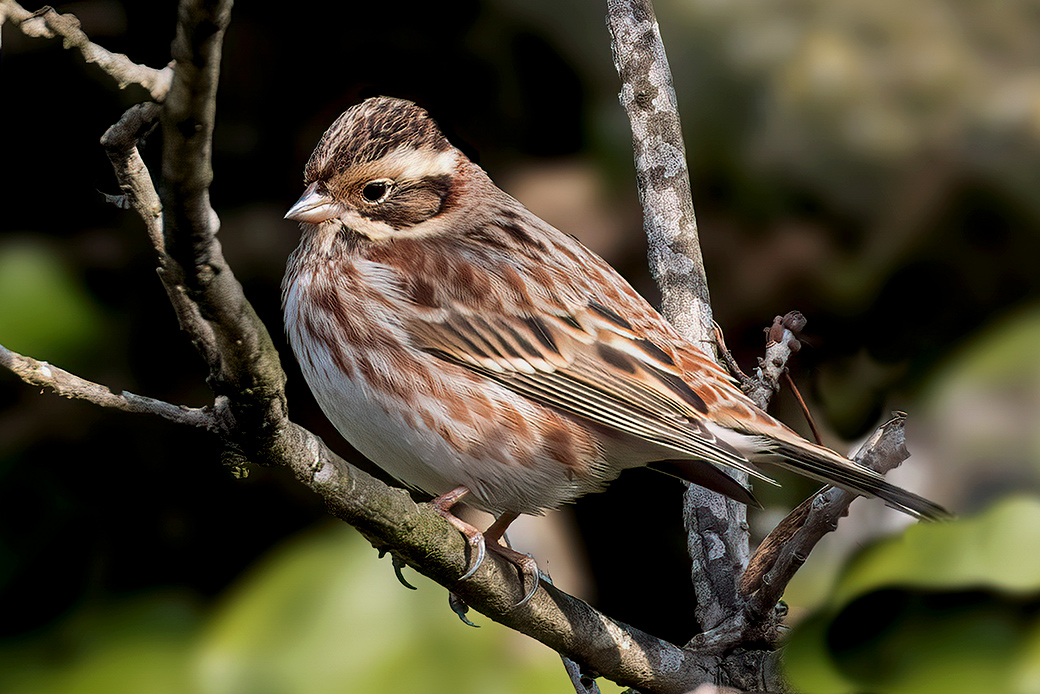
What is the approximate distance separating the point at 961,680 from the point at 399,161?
1762 mm

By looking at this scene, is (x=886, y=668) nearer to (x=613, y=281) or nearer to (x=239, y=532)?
(x=613, y=281)

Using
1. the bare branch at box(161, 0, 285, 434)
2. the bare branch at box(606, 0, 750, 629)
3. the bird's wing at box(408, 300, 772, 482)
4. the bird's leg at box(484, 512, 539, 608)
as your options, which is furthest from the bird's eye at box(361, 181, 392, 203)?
the bare branch at box(161, 0, 285, 434)

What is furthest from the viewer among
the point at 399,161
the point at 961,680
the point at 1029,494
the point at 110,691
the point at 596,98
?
the point at 596,98

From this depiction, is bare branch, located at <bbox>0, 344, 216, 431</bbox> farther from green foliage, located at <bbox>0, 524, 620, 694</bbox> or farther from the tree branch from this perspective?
green foliage, located at <bbox>0, 524, 620, 694</bbox>

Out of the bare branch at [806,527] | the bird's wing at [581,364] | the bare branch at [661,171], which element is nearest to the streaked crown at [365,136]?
the bird's wing at [581,364]

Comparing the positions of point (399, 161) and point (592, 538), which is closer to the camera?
point (399, 161)

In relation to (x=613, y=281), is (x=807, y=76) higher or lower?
higher

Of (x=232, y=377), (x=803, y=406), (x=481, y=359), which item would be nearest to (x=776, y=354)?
(x=803, y=406)

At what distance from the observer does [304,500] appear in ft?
12.3

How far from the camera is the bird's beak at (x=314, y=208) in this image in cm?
210

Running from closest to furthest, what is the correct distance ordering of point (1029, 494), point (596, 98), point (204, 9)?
point (204, 9) < point (1029, 494) < point (596, 98)

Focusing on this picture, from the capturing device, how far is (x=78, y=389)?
125 cm

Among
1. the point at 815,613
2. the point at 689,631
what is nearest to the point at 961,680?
the point at 815,613

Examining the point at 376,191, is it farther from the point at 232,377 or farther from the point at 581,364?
the point at 232,377
